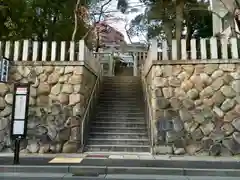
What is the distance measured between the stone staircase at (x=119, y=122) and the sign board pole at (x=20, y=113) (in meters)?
2.57

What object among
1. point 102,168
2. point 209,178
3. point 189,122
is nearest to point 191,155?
point 189,122

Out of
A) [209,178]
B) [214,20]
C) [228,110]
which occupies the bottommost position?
[209,178]

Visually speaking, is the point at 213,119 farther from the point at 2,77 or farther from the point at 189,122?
the point at 2,77

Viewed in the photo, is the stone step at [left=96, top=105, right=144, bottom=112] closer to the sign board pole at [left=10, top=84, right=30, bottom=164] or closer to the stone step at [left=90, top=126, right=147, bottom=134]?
the stone step at [left=90, top=126, right=147, bottom=134]

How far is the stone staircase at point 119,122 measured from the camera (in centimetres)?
1045

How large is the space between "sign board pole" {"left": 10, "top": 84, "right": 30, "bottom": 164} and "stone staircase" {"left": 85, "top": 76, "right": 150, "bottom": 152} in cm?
257

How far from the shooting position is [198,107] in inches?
397

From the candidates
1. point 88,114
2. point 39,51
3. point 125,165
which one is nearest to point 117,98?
point 88,114

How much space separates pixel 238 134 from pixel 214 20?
10774mm

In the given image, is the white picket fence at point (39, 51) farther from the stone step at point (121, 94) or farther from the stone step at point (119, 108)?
the stone step at point (121, 94)

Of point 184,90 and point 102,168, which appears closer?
point 102,168

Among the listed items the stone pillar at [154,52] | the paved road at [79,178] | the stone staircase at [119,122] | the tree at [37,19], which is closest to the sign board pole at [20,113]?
the paved road at [79,178]

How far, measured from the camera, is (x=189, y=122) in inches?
394

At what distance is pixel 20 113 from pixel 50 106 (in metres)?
1.88
